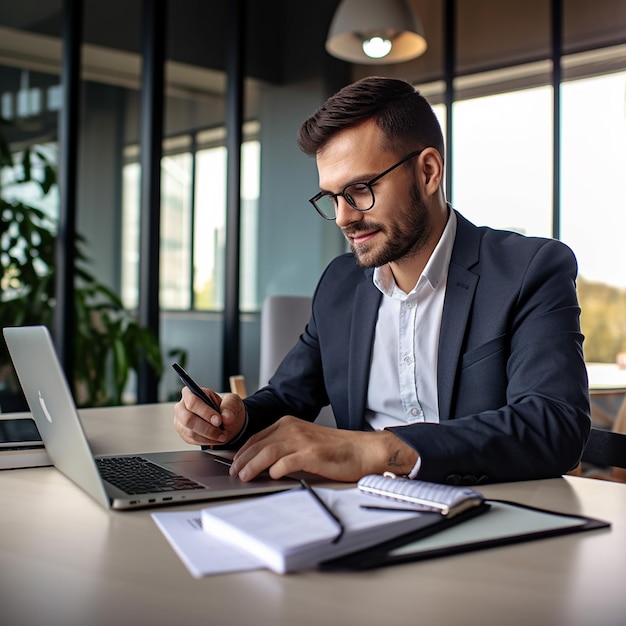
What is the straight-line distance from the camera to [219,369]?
5.67 m

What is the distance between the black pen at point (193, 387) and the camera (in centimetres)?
132

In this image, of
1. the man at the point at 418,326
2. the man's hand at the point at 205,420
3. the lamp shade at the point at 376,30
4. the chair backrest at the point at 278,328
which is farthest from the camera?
the lamp shade at the point at 376,30

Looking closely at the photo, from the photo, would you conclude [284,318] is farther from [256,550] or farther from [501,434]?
[256,550]

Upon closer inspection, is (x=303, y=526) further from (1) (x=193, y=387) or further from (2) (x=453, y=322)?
(2) (x=453, y=322)

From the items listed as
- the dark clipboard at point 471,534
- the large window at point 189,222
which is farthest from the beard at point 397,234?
the large window at point 189,222

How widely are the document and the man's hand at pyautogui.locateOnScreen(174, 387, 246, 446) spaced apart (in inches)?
19.0

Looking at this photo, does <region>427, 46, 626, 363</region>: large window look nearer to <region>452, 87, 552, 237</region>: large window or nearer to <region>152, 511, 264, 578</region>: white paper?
<region>452, 87, 552, 237</region>: large window

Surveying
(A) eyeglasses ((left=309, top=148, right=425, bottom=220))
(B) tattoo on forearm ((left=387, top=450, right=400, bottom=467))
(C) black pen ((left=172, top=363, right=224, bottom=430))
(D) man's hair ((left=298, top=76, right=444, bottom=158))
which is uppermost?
(D) man's hair ((left=298, top=76, right=444, bottom=158))

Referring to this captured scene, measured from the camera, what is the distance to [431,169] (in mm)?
1786

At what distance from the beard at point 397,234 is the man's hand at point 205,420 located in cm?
47

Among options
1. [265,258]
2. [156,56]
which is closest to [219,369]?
[265,258]

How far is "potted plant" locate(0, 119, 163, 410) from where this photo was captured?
387 cm

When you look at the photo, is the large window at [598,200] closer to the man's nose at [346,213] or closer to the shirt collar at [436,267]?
the shirt collar at [436,267]

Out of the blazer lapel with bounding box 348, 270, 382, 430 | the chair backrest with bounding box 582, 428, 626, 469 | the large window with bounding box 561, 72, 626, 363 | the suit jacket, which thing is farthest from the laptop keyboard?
the large window with bounding box 561, 72, 626, 363
